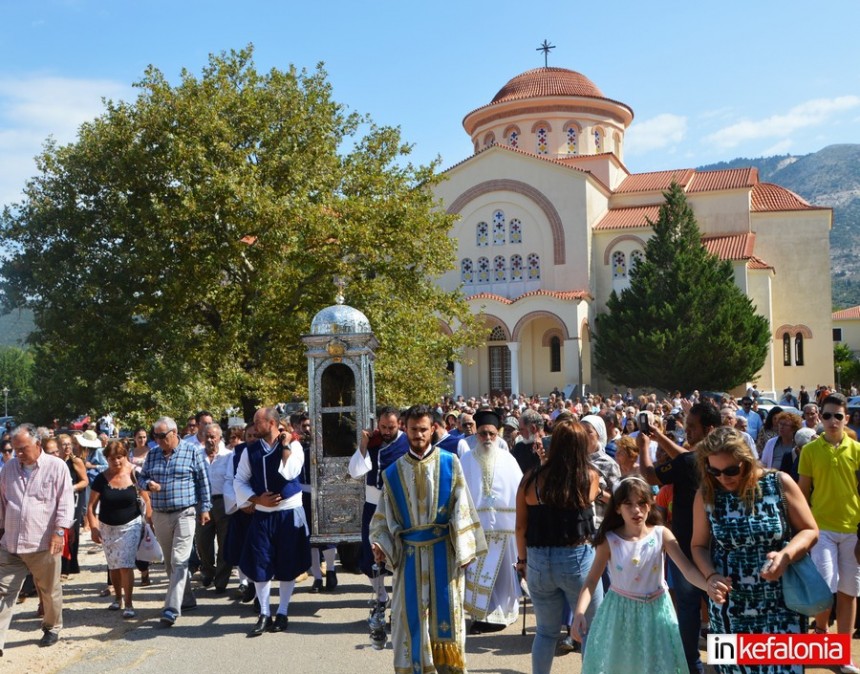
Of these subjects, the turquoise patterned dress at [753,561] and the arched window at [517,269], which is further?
the arched window at [517,269]

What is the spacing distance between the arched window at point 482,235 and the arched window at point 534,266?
1970 millimetres

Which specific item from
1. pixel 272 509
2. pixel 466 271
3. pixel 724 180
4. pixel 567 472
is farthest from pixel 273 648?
pixel 724 180

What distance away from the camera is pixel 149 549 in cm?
888

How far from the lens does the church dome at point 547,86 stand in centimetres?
3994

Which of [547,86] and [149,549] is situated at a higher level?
[547,86]

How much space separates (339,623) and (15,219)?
13.8 m

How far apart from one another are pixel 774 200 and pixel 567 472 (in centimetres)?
3906

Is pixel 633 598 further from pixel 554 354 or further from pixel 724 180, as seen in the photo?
pixel 724 180

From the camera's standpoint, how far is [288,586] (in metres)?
7.41

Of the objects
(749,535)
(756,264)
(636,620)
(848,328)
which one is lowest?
(636,620)

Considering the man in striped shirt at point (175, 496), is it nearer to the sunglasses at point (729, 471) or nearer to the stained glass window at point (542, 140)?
the sunglasses at point (729, 471)

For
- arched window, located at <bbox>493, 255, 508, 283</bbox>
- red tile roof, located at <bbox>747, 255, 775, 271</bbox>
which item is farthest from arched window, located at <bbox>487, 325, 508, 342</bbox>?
red tile roof, located at <bbox>747, 255, 775, 271</bbox>

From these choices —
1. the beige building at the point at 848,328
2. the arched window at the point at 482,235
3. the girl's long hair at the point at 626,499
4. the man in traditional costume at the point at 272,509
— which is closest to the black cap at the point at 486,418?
the man in traditional costume at the point at 272,509

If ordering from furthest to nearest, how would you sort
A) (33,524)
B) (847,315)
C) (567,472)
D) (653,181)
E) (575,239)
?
(847,315) → (653,181) → (575,239) → (33,524) → (567,472)
